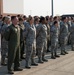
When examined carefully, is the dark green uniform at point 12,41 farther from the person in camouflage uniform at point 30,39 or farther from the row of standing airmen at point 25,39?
the person in camouflage uniform at point 30,39

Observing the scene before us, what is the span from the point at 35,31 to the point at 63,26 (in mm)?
3558

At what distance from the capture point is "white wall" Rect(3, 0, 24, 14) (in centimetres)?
4125

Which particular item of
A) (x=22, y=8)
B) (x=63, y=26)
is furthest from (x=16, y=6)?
(x=63, y=26)

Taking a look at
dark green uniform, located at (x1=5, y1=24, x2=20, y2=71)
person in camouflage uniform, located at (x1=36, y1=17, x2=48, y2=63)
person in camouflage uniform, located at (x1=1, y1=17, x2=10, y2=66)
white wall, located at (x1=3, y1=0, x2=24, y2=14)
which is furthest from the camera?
white wall, located at (x1=3, y1=0, x2=24, y2=14)

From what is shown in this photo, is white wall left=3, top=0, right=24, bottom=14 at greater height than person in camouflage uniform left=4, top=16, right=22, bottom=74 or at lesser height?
greater

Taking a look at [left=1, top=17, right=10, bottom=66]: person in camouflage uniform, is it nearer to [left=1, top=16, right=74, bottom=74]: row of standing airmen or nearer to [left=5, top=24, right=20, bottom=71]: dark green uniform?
[left=1, top=16, right=74, bottom=74]: row of standing airmen

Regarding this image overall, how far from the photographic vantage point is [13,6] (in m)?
42.2

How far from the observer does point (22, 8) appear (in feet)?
141

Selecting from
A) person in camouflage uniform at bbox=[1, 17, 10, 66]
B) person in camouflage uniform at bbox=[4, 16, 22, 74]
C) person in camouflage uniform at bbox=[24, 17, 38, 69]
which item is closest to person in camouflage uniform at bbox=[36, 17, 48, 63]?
person in camouflage uniform at bbox=[24, 17, 38, 69]

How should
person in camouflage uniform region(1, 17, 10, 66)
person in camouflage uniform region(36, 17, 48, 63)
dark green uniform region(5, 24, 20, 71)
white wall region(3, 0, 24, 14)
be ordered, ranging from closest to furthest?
dark green uniform region(5, 24, 20, 71) < person in camouflage uniform region(1, 17, 10, 66) < person in camouflage uniform region(36, 17, 48, 63) < white wall region(3, 0, 24, 14)

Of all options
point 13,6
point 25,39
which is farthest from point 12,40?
point 13,6

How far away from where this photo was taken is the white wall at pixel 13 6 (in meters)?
41.2

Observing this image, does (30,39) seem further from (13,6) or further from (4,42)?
(13,6)

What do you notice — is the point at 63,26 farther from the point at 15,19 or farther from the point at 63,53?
the point at 15,19
